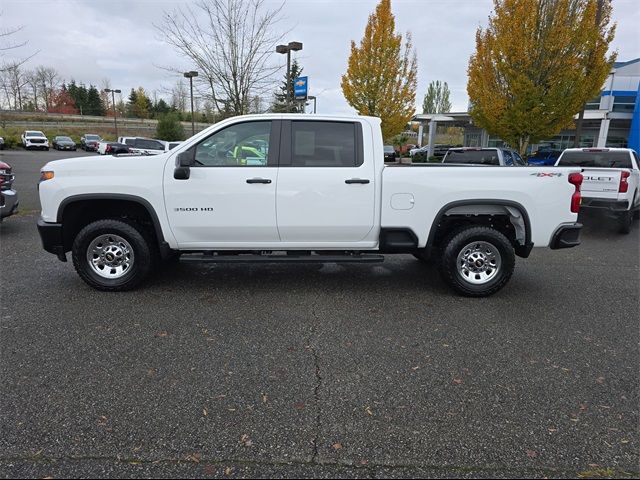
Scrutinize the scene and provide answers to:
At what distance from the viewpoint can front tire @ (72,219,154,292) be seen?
4.83m

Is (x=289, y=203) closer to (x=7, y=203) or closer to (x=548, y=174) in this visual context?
(x=548, y=174)

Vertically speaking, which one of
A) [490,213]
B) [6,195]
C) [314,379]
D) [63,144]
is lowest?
[314,379]

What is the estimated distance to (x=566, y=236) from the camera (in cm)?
493

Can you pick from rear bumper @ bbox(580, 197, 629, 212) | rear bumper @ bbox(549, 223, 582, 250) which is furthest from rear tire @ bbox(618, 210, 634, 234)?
rear bumper @ bbox(549, 223, 582, 250)

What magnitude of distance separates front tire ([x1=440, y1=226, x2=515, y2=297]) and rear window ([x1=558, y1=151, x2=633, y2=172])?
5.97 metres

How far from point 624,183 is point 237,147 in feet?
25.1

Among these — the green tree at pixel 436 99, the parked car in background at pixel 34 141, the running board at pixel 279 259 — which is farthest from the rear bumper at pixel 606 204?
the green tree at pixel 436 99

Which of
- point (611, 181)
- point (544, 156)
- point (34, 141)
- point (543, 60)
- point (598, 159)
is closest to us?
point (611, 181)

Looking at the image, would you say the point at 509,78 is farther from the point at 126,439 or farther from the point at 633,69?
the point at 633,69

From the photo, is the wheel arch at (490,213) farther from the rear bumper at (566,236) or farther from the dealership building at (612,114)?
the dealership building at (612,114)

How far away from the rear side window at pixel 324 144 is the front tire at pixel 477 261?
4.76 feet

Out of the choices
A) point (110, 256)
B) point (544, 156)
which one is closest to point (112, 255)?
point (110, 256)

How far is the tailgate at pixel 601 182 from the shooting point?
336 inches

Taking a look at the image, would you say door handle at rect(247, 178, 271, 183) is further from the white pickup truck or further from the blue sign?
the blue sign
